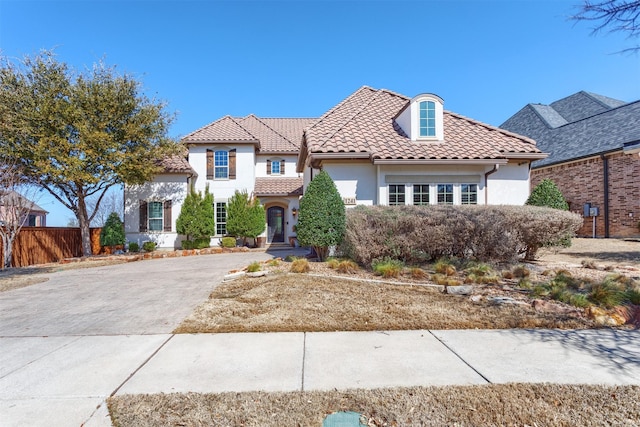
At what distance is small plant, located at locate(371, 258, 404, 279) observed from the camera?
23.4 ft

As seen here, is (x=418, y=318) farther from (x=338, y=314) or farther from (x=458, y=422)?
(x=458, y=422)

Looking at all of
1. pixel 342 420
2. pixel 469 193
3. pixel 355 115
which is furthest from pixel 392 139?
pixel 342 420

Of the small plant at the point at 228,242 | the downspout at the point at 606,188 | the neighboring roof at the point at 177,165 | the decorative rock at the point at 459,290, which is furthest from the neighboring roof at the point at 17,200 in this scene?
the downspout at the point at 606,188

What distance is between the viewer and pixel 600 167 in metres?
17.9

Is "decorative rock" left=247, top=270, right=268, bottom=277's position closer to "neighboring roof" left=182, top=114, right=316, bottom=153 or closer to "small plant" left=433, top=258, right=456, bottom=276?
"small plant" left=433, top=258, right=456, bottom=276

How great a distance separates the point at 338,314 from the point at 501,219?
5.47m

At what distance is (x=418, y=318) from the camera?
4766 millimetres

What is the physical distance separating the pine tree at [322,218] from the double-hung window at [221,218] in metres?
10.1

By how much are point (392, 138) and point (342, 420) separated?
10.6 meters

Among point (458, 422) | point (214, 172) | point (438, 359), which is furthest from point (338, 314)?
point (214, 172)

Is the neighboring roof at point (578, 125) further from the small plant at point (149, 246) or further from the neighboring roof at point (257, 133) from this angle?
the small plant at point (149, 246)

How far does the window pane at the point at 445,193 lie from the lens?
1127 centimetres

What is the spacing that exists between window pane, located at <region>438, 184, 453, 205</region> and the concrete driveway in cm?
768

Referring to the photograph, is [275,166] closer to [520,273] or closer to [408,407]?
[520,273]
